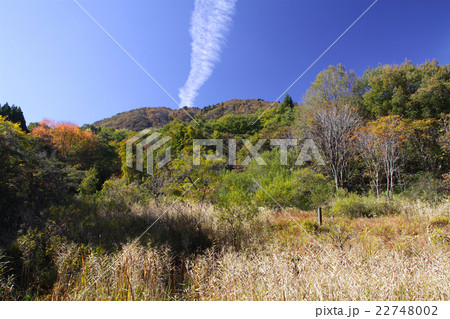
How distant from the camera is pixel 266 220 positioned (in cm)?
755

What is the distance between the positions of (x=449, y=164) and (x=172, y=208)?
59.1 feet

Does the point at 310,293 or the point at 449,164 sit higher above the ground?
the point at 449,164

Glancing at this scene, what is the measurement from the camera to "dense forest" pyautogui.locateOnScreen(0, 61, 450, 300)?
3.07m

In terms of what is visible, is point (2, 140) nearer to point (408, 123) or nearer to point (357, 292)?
point (357, 292)

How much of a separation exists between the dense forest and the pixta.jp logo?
3.75 ft

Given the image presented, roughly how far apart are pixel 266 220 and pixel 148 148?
16171 mm

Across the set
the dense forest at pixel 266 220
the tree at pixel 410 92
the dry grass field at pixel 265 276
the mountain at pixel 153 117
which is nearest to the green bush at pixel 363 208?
the dense forest at pixel 266 220

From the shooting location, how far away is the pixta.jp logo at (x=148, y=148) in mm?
17852

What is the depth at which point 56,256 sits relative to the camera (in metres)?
4.23

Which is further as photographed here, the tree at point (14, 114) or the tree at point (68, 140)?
the tree at point (14, 114)

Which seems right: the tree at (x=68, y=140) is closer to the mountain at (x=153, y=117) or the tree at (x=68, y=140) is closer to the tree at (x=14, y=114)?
the tree at (x=14, y=114)

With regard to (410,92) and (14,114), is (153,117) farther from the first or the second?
(410,92)

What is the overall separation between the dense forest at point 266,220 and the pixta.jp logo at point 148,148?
1.14 metres

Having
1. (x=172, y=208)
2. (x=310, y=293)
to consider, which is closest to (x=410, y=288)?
(x=310, y=293)
